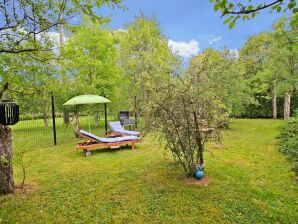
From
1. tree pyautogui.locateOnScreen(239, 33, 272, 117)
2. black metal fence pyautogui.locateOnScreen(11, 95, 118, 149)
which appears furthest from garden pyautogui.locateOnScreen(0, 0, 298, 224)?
tree pyautogui.locateOnScreen(239, 33, 272, 117)

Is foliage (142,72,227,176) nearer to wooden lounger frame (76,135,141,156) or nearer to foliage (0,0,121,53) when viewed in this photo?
foliage (0,0,121,53)

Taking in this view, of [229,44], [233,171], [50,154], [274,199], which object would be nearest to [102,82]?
[50,154]

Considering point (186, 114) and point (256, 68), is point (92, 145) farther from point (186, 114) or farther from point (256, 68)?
point (256, 68)

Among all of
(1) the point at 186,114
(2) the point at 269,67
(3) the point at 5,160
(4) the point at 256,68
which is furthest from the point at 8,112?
(4) the point at 256,68

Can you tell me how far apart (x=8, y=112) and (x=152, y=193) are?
111 inches

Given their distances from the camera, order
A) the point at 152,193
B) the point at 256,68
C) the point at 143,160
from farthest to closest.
Answer: the point at 256,68 < the point at 143,160 < the point at 152,193

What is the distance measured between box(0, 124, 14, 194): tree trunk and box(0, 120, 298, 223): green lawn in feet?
0.70

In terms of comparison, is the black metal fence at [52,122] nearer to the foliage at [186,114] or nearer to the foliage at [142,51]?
the foliage at [142,51]

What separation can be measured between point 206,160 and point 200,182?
4.99ft

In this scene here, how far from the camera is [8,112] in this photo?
351 centimetres

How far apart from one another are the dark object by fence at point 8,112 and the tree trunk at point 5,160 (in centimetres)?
26

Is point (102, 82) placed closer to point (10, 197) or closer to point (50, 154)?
point (50, 154)

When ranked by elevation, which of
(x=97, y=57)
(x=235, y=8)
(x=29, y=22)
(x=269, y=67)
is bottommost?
(x=235, y=8)

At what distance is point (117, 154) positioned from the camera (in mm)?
6734
